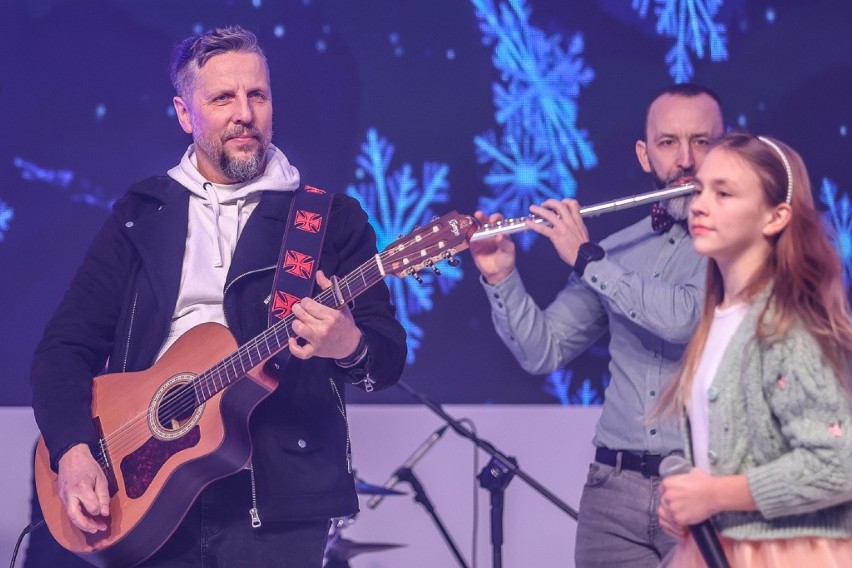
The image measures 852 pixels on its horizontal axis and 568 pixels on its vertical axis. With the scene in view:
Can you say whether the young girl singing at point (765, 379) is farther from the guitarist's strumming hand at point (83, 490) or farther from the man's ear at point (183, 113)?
the man's ear at point (183, 113)

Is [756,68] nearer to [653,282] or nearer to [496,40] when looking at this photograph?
[496,40]

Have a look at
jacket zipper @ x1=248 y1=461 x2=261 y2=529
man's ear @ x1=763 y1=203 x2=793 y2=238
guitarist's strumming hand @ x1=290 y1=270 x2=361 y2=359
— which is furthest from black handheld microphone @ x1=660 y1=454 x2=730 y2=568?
jacket zipper @ x1=248 y1=461 x2=261 y2=529

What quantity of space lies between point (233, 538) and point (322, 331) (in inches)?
20.1

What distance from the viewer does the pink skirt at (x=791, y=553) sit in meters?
1.96

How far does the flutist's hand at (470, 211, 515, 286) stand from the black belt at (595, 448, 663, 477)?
0.54 metres

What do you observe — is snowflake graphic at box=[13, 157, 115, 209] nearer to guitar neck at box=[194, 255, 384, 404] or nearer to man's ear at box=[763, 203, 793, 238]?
guitar neck at box=[194, 255, 384, 404]

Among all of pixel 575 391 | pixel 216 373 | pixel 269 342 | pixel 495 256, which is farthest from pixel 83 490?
pixel 575 391

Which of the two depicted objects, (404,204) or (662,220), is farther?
(404,204)

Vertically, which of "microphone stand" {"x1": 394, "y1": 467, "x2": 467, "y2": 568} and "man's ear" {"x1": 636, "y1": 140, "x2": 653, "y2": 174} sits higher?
"man's ear" {"x1": 636, "y1": 140, "x2": 653, "y2": 174}

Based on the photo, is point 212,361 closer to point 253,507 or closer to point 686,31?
point 253,507

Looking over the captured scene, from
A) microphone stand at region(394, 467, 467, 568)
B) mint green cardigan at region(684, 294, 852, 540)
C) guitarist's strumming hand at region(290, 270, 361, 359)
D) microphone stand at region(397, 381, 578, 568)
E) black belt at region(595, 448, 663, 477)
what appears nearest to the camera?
mint green cardigan at region(684, 294, 852, 540)

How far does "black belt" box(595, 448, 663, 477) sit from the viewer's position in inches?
107

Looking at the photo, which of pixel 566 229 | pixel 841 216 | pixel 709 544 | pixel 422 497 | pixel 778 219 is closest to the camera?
pixel 709 544

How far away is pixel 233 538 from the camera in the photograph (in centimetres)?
243
